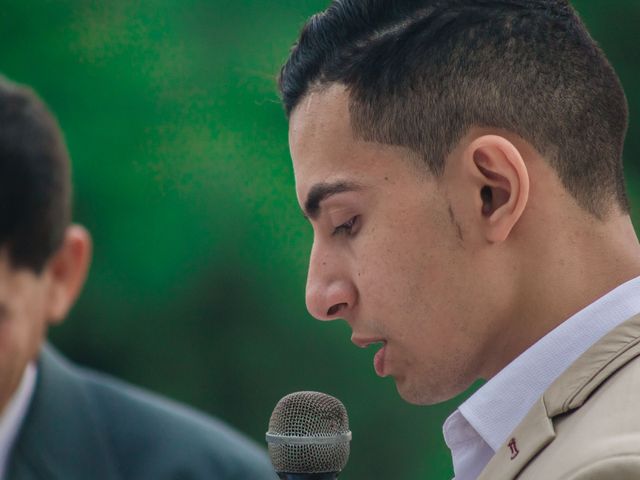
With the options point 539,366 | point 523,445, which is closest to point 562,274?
point 539,366

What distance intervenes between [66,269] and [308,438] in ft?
1.24

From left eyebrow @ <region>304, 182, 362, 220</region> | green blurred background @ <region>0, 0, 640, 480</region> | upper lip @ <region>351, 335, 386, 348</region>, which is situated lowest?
green blurred background @ <region>0, 0, 640, 480</region>

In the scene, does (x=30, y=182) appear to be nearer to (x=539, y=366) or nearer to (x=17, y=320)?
(x=17, y=320)

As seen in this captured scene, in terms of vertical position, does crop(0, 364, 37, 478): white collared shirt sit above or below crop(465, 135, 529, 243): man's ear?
below

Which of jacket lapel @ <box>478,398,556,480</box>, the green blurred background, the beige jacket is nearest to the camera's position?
the beige jacket

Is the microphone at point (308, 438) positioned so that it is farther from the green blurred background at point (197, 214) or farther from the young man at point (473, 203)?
the green blurred background at point (197, 214)

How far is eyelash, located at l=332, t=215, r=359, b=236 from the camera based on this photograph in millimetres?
1236

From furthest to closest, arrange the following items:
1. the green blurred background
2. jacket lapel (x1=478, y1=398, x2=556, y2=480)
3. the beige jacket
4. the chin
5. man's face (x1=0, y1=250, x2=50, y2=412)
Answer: the green blurred background, the chin, man's face (x1=0, y1=250, x2=50, y2=412), jacket lapel (x1=478, y1=398, x2=556, y2=480), the beige jacket

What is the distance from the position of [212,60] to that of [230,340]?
751mm

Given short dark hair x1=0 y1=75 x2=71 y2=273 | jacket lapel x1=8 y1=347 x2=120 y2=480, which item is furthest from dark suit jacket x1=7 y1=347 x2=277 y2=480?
short dark hair x1=0 y1=75 x2=71 y2=273

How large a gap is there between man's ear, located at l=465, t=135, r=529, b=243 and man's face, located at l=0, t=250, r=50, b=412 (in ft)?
1.75

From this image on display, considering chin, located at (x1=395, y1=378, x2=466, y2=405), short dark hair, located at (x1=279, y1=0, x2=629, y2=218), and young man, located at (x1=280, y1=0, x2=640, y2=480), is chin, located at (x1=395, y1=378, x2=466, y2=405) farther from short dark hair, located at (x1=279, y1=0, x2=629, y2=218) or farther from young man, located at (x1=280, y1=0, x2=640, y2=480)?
short dark hair, located at (x1=279, y1=0, x2=629, y2=218)

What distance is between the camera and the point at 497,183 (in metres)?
1.15

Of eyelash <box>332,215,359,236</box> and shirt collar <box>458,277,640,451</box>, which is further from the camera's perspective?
eyelash <box>332,215,359,236</box>
